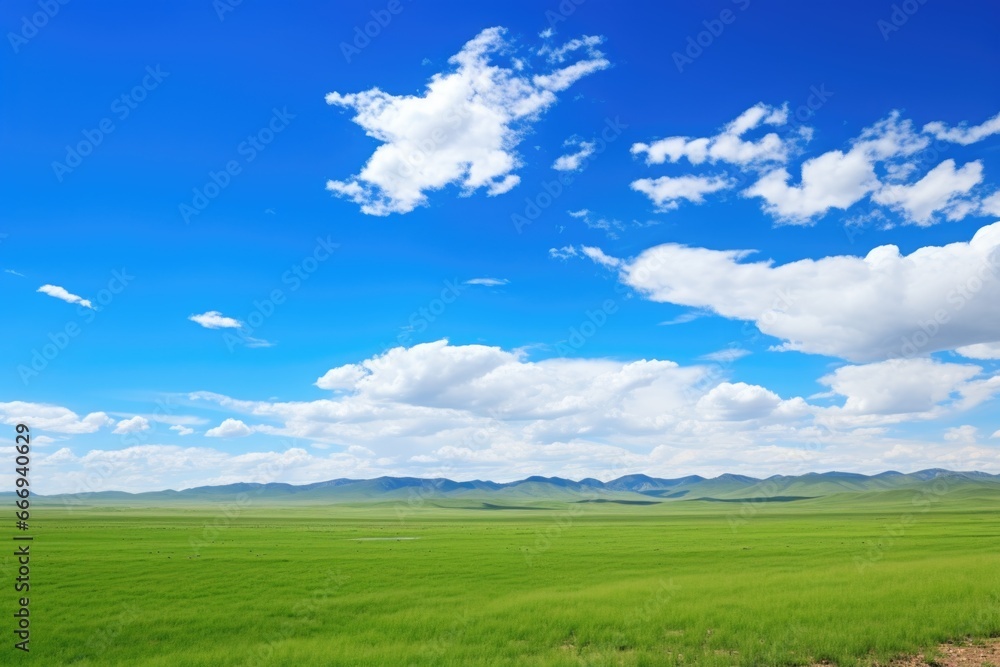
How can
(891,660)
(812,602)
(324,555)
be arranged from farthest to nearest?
(324,555) < (812,602) < (891,660)

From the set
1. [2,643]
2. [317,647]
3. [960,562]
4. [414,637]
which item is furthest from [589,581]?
[2,643]

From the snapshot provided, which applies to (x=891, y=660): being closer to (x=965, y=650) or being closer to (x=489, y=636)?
(x=965, y=650)

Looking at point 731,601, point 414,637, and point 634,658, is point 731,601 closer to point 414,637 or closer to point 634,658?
point 634,658

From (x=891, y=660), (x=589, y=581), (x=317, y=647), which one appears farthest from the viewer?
(x=589, y=581)

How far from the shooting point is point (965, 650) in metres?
18.6

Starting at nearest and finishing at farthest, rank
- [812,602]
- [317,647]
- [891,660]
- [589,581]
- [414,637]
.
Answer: [891,660]
[317,647]
[414,637]
[812,602]
[589,581]

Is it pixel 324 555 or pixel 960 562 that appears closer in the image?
pixel 960 562

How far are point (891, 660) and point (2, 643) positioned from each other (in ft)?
93.6

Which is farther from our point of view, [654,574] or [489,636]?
[654,574]

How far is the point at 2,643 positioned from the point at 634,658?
70.2 feet

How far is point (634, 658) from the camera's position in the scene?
18.8 m

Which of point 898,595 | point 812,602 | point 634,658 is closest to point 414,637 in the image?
point 634,658

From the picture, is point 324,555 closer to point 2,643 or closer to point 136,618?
point 136,618

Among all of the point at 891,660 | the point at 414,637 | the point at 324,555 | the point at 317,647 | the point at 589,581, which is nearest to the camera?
the point at 891,660
